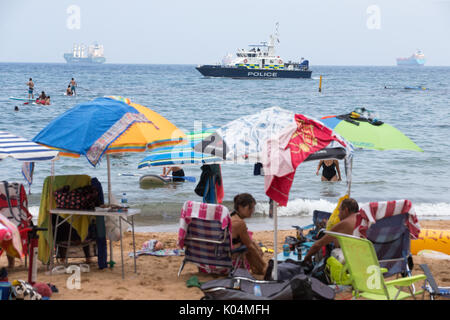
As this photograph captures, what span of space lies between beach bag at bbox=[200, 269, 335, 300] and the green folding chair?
270mm

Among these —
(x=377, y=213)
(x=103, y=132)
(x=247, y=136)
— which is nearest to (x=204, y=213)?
(x=247, y=136)

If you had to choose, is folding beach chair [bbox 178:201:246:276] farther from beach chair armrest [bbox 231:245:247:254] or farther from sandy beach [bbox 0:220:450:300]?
sandy beach [bbox 0:220:450:300]

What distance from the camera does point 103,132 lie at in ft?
18.0

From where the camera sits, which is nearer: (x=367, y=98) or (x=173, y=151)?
(x=173, y=151)

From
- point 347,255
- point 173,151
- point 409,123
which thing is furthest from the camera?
point 409,123

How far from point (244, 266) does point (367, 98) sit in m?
43.7

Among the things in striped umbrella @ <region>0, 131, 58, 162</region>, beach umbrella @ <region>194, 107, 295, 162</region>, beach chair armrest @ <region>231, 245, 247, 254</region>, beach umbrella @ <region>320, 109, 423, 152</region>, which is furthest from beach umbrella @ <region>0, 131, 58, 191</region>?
beach umbrella @ <region>320, 109, 423, 152</region>

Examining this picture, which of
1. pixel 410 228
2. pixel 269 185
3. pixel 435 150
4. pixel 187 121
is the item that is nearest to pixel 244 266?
pixel 269 185

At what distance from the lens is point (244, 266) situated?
558cm

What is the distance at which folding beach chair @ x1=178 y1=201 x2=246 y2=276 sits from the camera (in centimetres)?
530

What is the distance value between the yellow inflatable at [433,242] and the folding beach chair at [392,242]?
222cm

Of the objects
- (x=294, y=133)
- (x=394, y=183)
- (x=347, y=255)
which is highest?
(x=294, y=133)
